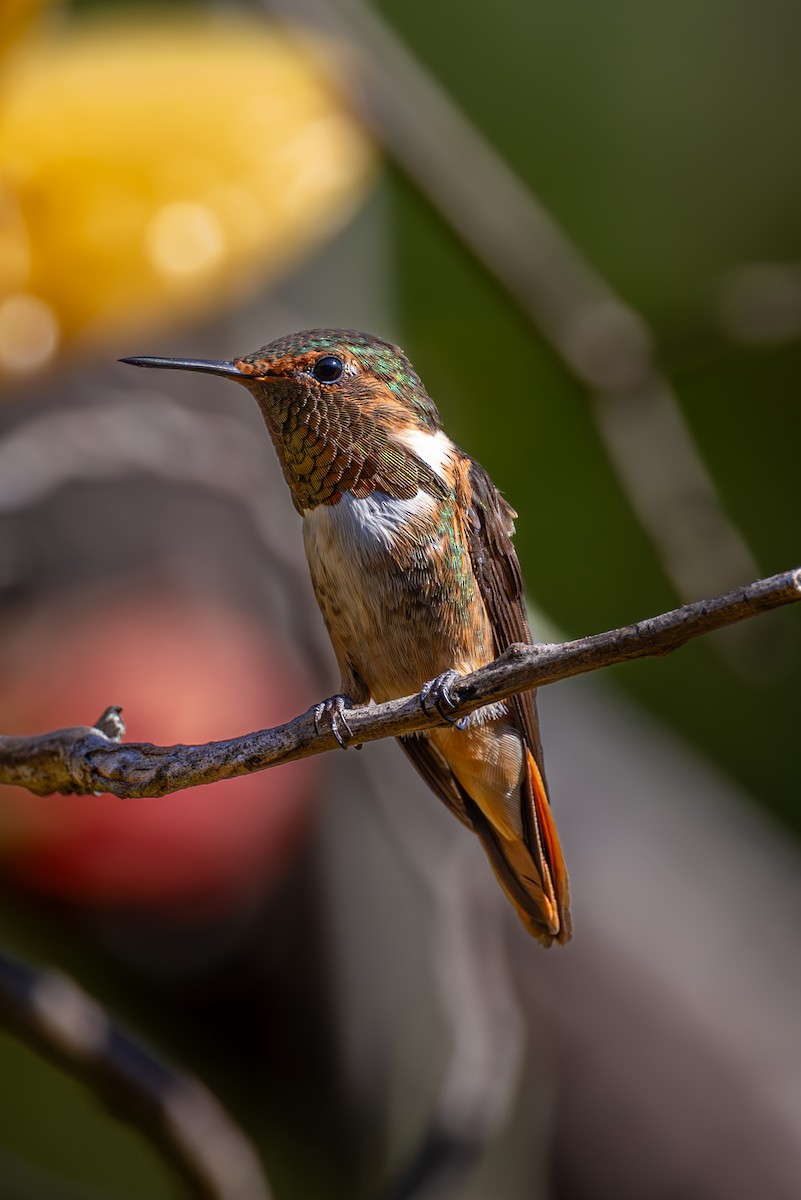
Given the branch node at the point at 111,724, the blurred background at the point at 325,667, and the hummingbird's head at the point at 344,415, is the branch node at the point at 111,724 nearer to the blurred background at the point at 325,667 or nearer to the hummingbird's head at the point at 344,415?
the hummingbird's head at the point at 344,415

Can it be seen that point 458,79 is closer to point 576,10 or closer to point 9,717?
point 576,10

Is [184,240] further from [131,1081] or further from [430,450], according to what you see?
[131,1081]

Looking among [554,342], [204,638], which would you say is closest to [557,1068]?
[204,638]

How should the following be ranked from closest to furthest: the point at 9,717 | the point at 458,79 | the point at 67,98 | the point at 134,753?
the point at 134,753 < the point at 67,98 < the point at 9,717 < the point at 458,79

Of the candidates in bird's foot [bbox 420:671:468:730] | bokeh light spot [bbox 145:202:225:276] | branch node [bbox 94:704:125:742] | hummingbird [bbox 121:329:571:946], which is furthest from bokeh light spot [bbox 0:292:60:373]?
bird's foot [bbox 420:671:468:730]

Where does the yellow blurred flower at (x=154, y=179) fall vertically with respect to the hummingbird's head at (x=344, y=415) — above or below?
above

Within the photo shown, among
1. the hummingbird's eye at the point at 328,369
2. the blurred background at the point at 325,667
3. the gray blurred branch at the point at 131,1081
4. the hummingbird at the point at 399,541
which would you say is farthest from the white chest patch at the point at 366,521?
the gray blurred branch at the point at 131,1081

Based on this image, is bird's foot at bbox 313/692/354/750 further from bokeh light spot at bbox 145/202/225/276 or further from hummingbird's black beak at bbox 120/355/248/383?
bokeh light spot at bbox 145/202/225/276
